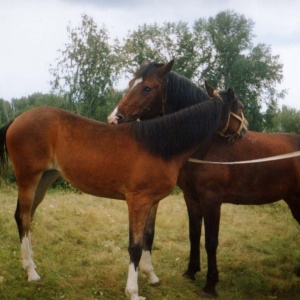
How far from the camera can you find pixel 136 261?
13.0 ft

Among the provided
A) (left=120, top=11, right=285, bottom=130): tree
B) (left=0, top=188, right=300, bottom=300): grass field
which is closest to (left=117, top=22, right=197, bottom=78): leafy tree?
(left=120, top=11, right=285, bottom=130): tree

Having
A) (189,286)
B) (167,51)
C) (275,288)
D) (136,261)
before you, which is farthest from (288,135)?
(167,51)

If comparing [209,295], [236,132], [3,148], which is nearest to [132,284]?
[209,295]

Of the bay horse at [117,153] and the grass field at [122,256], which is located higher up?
the bay horse at [117,153]

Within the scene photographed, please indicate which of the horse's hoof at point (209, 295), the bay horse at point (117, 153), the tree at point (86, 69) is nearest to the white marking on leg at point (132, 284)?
the bay horse at point (117, 153)

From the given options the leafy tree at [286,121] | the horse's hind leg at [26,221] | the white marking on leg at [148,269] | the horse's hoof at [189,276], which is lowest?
the horse's hoof at [189,276]

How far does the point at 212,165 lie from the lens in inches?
177

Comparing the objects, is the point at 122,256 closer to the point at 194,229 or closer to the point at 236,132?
the point at 194,229

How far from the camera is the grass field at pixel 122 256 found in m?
4.55

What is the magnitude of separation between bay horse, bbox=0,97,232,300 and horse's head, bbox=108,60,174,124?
1.06 feet

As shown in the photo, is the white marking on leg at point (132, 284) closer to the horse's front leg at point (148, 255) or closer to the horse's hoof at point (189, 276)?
the horse's front leg at point (148, 255)

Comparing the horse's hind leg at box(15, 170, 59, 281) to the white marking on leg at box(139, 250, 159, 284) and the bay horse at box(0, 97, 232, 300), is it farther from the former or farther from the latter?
the white marking on leg at box(139, 250, 159, 284)

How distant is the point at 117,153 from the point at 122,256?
231 cm

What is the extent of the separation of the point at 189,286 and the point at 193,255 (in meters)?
0.46
